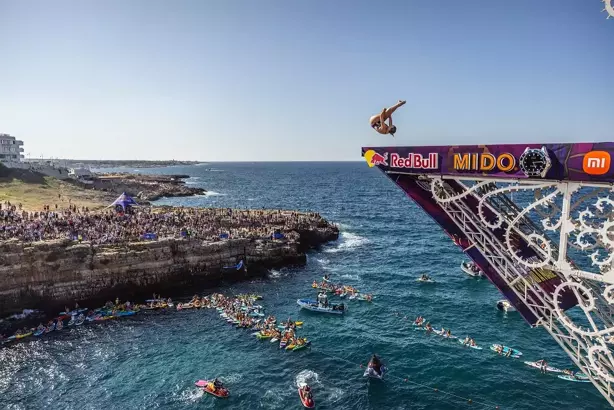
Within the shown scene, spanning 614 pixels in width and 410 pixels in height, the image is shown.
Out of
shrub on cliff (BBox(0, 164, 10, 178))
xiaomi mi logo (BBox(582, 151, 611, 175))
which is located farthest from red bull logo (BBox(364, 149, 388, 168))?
shrub on cliff (BBox(0, 164, 10, 178))

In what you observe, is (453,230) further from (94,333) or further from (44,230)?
(44,230)

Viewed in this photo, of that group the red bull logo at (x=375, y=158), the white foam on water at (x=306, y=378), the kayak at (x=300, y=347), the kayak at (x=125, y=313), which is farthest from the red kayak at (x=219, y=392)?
the red bull logo at (x=375, y=158)

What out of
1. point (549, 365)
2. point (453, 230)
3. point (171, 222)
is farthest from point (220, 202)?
point (453, 230)

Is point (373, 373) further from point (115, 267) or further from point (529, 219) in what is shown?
point (115, 267)

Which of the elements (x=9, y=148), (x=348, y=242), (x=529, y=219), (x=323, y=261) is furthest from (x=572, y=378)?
(x=9, y=148)

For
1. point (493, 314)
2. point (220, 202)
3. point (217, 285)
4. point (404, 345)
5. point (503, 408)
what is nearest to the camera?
point (503, 408)

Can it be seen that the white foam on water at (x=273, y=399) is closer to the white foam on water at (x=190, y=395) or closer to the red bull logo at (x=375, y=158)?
the white foam on water at (x=190, y=395)
